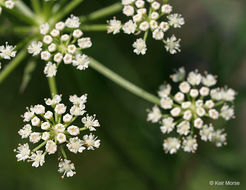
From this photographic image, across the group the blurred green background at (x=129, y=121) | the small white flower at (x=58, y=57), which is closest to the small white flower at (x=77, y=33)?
the small white flower at (x=58, y=57)

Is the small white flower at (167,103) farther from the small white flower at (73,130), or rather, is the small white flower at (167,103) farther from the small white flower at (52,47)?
the small white flower at (52,47)

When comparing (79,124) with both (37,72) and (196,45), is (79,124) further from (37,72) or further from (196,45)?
(196,45)

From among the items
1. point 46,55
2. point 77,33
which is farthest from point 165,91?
point 46,55

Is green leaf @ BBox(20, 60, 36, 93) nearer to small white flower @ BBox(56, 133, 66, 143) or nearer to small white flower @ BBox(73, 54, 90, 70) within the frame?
small white flower @ BBox(73, 54, 90, 70)

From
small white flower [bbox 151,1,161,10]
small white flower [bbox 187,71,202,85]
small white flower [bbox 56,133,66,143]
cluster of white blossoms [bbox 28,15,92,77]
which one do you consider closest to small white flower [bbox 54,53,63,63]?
cluster of white blossoms [bbox 28,15,92,77]

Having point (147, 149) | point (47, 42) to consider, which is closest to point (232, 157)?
point (147, 149)
